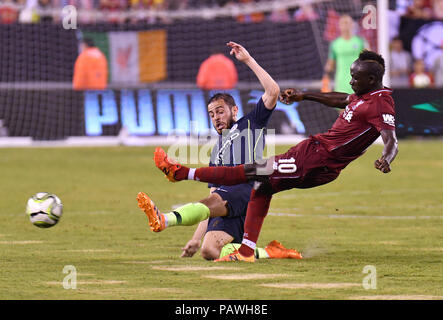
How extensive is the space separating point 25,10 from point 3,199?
38.6ft

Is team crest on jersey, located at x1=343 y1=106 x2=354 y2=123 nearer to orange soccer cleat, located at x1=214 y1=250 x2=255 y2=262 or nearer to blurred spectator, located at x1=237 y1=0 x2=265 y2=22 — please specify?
orange soccer cleat, located at x1=214 y1=250 x2=255 y2=262

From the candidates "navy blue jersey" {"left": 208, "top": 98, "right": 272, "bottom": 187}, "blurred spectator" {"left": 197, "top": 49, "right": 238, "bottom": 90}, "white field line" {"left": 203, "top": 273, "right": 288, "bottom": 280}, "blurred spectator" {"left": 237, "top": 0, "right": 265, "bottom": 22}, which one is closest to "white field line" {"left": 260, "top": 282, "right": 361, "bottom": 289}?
"white field line" {"left": 203, "top": 273, "right": 288, "bottom": 280}

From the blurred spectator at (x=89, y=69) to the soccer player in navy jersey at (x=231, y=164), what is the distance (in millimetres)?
13725

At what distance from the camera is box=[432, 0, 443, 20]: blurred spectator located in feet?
79.0

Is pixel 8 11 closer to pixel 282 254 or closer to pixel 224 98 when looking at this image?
pixel 224 98

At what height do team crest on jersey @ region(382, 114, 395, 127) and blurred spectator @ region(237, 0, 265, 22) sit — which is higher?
blurred spectator @ region(237, 0, 265, 22)

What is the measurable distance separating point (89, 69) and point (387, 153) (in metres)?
15.6

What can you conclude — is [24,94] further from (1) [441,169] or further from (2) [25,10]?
(1) [441,169]

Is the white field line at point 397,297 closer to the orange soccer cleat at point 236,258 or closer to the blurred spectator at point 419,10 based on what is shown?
the orange soccer cleat at point 236,258

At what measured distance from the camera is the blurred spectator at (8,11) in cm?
2427

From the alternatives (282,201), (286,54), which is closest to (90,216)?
(282,201)

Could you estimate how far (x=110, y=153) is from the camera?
69.8 ft

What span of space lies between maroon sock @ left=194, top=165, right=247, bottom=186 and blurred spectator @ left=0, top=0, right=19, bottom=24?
17.0 meters
